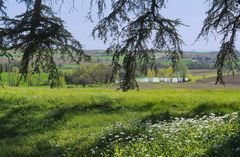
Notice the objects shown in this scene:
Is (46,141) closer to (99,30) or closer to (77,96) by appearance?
(99,30)

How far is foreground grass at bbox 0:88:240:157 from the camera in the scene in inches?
456

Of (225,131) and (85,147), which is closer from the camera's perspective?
(225,131)

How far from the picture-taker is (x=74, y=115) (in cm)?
1562

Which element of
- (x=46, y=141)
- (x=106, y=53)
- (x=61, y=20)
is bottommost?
(x=46, y=141)

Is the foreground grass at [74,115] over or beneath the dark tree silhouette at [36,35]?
beneath

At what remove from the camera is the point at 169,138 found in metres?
9.66

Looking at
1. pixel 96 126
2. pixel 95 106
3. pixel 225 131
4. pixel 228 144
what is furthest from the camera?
pixel 95 106

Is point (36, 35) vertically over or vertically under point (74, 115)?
over

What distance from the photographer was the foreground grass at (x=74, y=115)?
38.0 feet

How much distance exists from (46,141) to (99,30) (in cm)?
450

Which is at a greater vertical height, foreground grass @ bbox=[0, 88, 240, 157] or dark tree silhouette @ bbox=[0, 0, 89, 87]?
dark tree silhouette @ bbox=[0, 0, 89, 87]

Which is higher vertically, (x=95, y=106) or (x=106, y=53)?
(x=106, y=53)

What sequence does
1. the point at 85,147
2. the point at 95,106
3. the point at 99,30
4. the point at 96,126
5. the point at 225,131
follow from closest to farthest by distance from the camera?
the point at 225,131 < the point at 85,147 < the point at 96,126 < the point at 99,30 < the point at 95,106

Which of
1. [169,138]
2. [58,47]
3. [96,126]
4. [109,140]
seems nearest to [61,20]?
[58,47]
